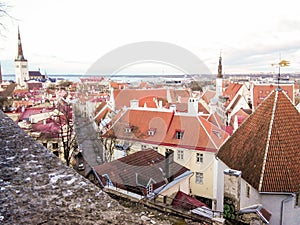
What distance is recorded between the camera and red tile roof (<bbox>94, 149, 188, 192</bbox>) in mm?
7320

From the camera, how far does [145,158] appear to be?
888 cm

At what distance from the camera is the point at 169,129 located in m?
13.6

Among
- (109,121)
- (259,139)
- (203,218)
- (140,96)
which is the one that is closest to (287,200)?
(259,139)

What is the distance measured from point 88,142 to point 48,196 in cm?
1314

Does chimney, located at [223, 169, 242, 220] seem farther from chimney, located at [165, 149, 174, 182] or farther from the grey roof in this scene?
the grey roof

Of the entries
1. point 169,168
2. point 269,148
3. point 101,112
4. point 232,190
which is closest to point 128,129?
point 101,112

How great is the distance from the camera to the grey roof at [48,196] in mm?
1311

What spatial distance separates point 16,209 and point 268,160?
23.2ft

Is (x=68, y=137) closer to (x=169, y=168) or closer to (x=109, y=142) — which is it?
(x=109, y=142)

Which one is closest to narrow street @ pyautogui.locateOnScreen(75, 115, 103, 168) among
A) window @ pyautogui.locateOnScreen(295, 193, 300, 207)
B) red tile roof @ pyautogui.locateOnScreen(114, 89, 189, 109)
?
red tile roof @ pyautogui.locateOnScreen(114, 89, 189, 109)

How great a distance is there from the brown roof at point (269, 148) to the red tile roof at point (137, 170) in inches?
82.1

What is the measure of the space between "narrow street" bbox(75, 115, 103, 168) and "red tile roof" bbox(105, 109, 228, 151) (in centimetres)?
116

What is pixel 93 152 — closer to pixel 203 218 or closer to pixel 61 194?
pixel 203 218

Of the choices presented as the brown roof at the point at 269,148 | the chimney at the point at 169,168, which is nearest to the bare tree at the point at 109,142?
the chimney at the point at 169,168
